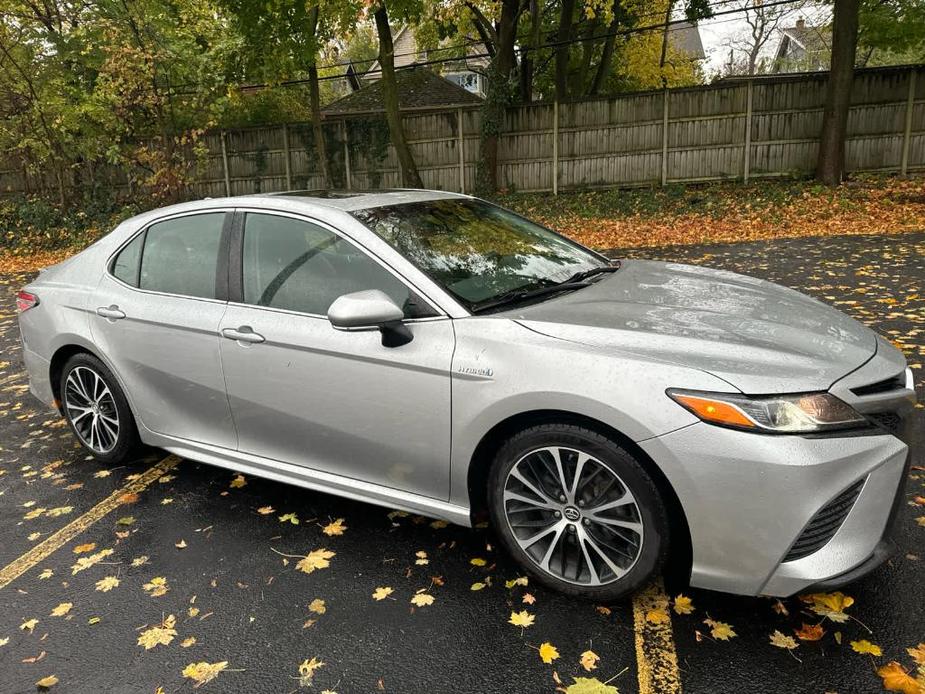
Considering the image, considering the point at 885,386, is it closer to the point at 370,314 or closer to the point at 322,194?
→ the point at 370,314

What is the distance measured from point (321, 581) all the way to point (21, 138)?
1961cm

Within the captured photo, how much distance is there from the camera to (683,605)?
281cm

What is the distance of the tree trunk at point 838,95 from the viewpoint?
14.3 m

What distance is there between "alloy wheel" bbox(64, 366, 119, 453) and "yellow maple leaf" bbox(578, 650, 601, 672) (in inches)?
124

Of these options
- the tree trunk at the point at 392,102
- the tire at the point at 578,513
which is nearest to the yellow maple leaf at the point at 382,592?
the tire at the point at 578,513

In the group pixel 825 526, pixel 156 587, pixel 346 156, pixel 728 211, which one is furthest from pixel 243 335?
pixel 346 156

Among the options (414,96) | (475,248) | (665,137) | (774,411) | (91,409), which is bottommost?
(91,409)

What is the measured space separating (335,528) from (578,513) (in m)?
1.39

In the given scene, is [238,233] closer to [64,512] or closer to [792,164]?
[64,512]

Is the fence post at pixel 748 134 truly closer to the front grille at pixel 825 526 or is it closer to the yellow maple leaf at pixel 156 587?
the front grille at pixel 825 526

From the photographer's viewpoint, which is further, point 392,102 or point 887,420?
point 392,102

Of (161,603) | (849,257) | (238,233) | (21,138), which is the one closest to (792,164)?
(849,257)

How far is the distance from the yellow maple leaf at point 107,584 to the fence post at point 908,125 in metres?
18.2

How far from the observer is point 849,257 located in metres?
9.97
